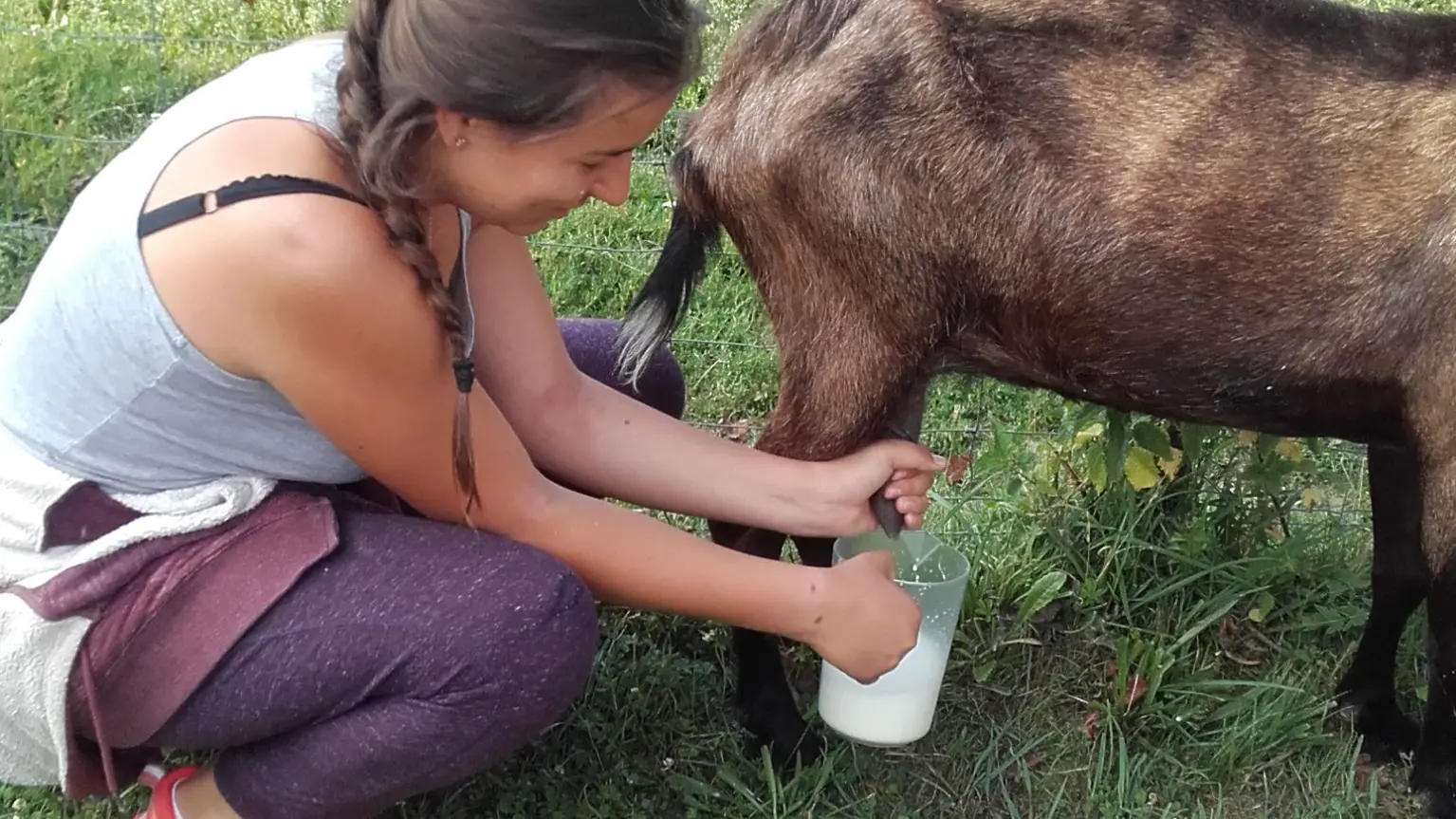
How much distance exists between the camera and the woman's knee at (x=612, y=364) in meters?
2.59

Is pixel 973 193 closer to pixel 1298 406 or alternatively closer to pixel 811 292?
pixel 811 292

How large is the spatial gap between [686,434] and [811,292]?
320 mm

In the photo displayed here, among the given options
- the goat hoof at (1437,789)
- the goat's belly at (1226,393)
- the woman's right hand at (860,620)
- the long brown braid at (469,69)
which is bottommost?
the goat hoof at (1437,789)

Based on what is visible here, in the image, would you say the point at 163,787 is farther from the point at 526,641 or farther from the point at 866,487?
the point at 866,487

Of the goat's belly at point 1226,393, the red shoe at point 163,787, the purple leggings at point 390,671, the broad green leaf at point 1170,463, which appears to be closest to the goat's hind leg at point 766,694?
the goat's belly at point 1226,393

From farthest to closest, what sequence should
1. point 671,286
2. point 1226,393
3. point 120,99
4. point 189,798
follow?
1. point 120,99
2. point 671,286
3. point 1226,393
4. point 189,798

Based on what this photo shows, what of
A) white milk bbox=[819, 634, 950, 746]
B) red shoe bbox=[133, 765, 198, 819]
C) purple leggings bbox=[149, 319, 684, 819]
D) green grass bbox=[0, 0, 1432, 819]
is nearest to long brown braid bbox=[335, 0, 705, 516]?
purple leggings bbox=[149, 319, 684, 819]

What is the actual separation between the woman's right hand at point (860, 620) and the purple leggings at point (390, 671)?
33 centimetres

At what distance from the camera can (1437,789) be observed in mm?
2541

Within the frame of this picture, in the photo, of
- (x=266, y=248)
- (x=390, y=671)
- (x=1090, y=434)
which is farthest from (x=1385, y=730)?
(x=266, y=248)

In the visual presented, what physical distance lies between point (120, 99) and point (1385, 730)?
3528 mm

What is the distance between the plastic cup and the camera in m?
2.26

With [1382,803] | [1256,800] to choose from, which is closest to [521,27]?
[1256,800]

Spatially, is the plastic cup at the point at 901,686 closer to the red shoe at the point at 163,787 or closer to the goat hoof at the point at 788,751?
the goat hoof at the point at 788,751
